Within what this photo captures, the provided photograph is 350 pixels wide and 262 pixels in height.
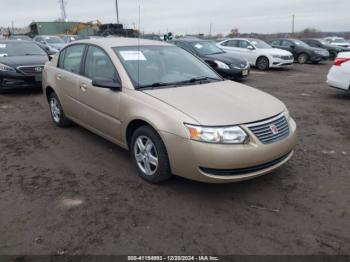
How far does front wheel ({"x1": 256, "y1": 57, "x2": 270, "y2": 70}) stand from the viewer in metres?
15.1

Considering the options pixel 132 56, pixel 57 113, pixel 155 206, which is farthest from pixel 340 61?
pixel 155 206

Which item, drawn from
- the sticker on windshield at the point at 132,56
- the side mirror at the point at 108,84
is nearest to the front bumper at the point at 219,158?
the side mirror at the point at 108,84

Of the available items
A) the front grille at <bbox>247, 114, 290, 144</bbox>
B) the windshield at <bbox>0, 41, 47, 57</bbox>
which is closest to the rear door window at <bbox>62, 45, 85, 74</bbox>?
the front grille at <bbox>247, 114, 290, 144</bbox>

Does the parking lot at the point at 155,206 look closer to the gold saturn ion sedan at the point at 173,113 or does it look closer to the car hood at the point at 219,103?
the gold saturn ion sedan at the point at 173,113

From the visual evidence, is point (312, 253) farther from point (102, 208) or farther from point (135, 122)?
point (135, 122)

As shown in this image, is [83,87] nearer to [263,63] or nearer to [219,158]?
[219,158]

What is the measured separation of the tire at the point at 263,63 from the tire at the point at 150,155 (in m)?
12.5

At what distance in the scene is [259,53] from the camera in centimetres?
1520

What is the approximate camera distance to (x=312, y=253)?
2689 millimetres

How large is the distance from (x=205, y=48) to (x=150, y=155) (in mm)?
9112

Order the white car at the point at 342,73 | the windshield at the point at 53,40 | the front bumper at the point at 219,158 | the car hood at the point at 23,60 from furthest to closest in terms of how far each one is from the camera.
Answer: the windshield at the point at 53,40 < the car hood at the point at 23,60 < the white car at the point at 342,73 < the front bumper at the point at 219,158

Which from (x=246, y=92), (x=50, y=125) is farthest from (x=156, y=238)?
(x=50, y=125)

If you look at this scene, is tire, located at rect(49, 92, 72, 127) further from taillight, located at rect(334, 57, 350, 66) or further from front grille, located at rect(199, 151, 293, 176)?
taillight, located at rect(334, 57, 350, 66)

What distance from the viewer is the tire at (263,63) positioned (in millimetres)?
15055
